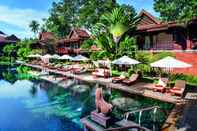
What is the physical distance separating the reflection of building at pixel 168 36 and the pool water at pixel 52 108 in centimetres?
1019

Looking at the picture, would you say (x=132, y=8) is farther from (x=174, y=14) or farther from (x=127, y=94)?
(x=127, y=94)

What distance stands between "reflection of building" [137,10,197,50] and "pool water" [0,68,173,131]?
10.2m

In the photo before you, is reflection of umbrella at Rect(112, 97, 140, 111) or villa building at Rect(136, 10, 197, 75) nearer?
reflection of umbrella at Rect(112, 97, 140, 111)

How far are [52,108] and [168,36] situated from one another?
1667 centimetres

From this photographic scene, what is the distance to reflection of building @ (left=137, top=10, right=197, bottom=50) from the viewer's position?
26.1 metres

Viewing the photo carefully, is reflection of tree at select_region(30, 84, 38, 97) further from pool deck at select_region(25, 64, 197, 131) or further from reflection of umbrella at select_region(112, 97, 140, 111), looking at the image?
reflection of umbrella at select_region(112, 97, 140, 111)

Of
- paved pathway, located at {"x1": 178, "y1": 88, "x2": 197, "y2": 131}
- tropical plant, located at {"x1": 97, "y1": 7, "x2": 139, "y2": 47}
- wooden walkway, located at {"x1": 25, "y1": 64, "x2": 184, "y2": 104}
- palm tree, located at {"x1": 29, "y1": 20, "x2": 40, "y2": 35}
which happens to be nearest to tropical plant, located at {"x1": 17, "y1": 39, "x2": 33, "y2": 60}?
tropical plant, located at {"x1": 97, "y1": 7, "x2": 139, "y2": 47}

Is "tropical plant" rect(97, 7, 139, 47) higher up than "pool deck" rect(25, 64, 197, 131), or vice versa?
"tropical plant" rect(97, 7, 139, 47)

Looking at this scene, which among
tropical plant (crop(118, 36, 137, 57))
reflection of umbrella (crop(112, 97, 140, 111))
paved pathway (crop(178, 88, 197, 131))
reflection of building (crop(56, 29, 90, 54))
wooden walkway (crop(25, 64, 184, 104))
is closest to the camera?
paved pathway (crop(178, 88, 197, 131))

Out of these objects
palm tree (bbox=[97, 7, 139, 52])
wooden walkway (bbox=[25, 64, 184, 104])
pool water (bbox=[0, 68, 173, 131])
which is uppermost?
palm tree (bbox=[97, 7, 139, 52])

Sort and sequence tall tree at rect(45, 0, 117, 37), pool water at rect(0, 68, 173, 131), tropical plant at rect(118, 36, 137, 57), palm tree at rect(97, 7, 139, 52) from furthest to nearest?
tall tree at rect(45, 0, 117, 37)
palm tree at rect(97, 7, 139, 52)
tropical plant at rect(118, 36, 137, 57)
pool water at rect(0, 68, 173, 131)

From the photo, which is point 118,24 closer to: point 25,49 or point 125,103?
point 125,103

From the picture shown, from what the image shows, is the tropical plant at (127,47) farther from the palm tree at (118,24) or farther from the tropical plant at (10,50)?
the tropical plant at (10,50)

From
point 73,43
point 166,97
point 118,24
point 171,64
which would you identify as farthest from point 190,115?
point 73,43
